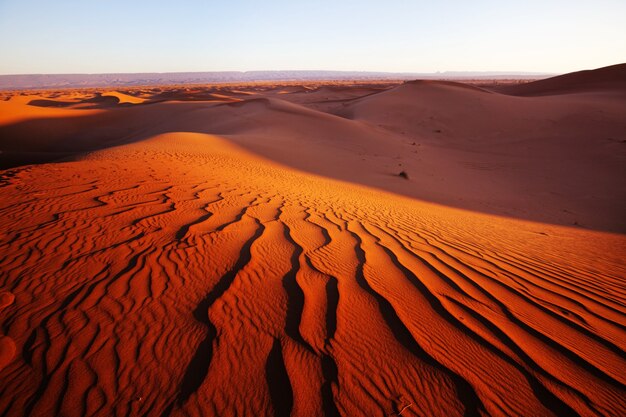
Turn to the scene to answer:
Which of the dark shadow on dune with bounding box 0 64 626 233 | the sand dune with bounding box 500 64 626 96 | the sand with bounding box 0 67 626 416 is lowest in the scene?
the dark shadow on dune with bounding box 0 64 626 233

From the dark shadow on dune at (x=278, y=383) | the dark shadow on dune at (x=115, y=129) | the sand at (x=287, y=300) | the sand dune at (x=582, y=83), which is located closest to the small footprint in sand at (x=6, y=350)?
the sand at (x=287, y=300)

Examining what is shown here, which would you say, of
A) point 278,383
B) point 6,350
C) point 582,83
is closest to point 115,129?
point 6,350

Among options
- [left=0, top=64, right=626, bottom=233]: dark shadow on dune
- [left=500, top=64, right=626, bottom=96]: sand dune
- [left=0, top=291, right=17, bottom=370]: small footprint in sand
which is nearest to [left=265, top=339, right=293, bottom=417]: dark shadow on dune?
[left=0, top=291, right=17, bottom=370]: small footprint in sand

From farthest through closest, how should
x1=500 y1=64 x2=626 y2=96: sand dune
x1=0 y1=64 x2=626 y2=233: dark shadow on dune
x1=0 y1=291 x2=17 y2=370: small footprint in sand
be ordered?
x1=500 y1=64 x2=626 y2=96: sand dune, x1=0 y1=64 x2=626 y2=233: dark shadow on dune, x1=0 y1=291 x2=17 y2=370: small footprint in sand

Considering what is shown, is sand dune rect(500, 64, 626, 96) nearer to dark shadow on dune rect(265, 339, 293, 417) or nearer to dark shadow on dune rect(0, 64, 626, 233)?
dark shadow on dune rect(0, 64, 626, 233)

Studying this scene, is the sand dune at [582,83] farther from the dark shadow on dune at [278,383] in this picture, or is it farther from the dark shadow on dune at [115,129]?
the dark shadow on dune at [278,383]

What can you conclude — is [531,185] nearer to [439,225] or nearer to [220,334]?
[439,225]

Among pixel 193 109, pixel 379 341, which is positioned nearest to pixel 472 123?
pixel 193 109

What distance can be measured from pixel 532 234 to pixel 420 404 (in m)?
4.52

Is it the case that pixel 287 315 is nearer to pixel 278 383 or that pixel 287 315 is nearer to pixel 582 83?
pixel 278 383

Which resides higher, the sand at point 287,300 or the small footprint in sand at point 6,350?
the small footprint in sand at point 6,350

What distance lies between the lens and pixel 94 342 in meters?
1.83

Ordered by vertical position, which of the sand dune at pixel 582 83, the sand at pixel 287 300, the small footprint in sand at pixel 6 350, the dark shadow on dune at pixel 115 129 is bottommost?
the dark shadow on dune at pixel 115 129

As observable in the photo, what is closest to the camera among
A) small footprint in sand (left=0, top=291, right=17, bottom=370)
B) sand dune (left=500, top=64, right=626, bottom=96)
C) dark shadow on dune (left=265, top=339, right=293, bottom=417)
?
dark shadow on dune (left=265, top=339, right=293, bottom=417)
